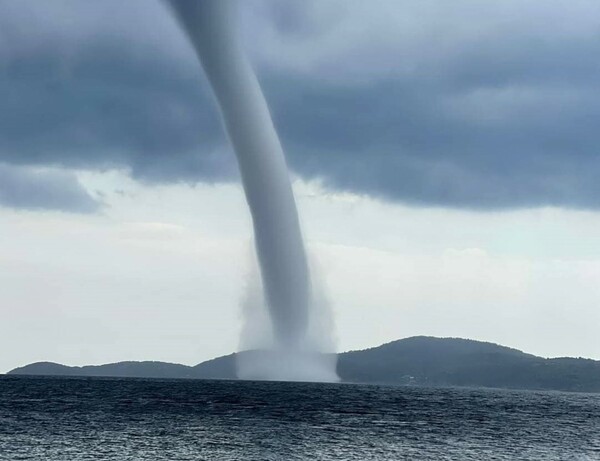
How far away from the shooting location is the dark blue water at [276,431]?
228 feet

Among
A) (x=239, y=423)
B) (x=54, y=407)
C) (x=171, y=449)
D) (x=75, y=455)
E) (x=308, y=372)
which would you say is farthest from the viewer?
(x=308, y=372)

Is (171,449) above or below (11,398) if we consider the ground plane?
below

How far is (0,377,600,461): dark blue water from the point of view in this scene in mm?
69625

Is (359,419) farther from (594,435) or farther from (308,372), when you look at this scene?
(308,372)

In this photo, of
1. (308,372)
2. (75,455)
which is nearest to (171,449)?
(75,455)

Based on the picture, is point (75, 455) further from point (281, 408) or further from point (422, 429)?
point (281, 408)

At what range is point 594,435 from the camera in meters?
98.8

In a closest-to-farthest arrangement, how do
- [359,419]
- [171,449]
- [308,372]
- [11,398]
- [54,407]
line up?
[171,449]
[359,419]
[54,407]
[11,398]
[308,372]

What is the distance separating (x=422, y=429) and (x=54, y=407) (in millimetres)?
48001

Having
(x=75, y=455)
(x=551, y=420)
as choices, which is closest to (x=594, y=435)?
(x=551, y=420)

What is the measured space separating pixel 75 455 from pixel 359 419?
47282 millimetres

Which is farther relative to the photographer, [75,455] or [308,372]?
[308,372]

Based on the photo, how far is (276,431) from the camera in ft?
286

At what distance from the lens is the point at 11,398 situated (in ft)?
451
